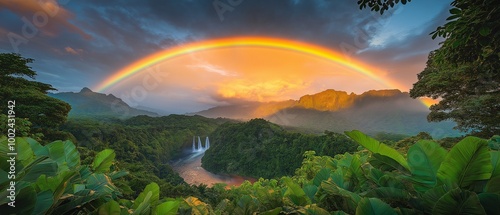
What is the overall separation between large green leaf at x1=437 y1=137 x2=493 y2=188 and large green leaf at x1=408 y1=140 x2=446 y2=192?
0.06 metres

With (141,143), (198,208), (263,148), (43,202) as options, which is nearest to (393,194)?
(198,208)

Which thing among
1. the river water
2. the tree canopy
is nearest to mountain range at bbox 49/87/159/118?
the river water

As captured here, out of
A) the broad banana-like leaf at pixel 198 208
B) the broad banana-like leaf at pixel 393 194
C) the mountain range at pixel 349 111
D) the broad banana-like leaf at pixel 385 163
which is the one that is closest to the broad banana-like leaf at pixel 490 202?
the broad banana-like leaf at pixel 393 194

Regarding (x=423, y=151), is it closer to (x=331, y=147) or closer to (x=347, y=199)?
(x=347, y=199)

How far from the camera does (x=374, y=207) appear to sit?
816 mm

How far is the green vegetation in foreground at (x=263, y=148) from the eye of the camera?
37.3m

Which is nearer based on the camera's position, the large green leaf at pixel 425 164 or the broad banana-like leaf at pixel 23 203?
the broad banana-like leaf at pixel 23 203

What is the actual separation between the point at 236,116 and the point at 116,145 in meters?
95.1

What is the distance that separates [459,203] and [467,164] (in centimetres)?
20

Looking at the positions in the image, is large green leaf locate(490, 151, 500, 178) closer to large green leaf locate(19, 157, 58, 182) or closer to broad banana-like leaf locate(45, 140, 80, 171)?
large green leaf locate(19, 157, 58, 182)

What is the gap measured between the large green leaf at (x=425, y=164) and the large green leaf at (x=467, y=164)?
2.4 inches

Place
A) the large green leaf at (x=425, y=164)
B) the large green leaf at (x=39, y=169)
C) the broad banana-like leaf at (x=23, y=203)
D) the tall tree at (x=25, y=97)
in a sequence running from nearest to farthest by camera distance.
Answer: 1. the broad banana-like leaf at (x=23, y=203)
2. the large green leaf at (x=39, y=169)
3. the large green leaf at (x=425, y=164)
4. the tall tree at (x=25, y=97)

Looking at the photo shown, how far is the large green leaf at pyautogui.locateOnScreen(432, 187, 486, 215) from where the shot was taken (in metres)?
0.74

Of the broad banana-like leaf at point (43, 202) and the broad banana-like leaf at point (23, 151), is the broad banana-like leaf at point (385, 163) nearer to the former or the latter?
the broad banana-like leaf at point (43, 202)
